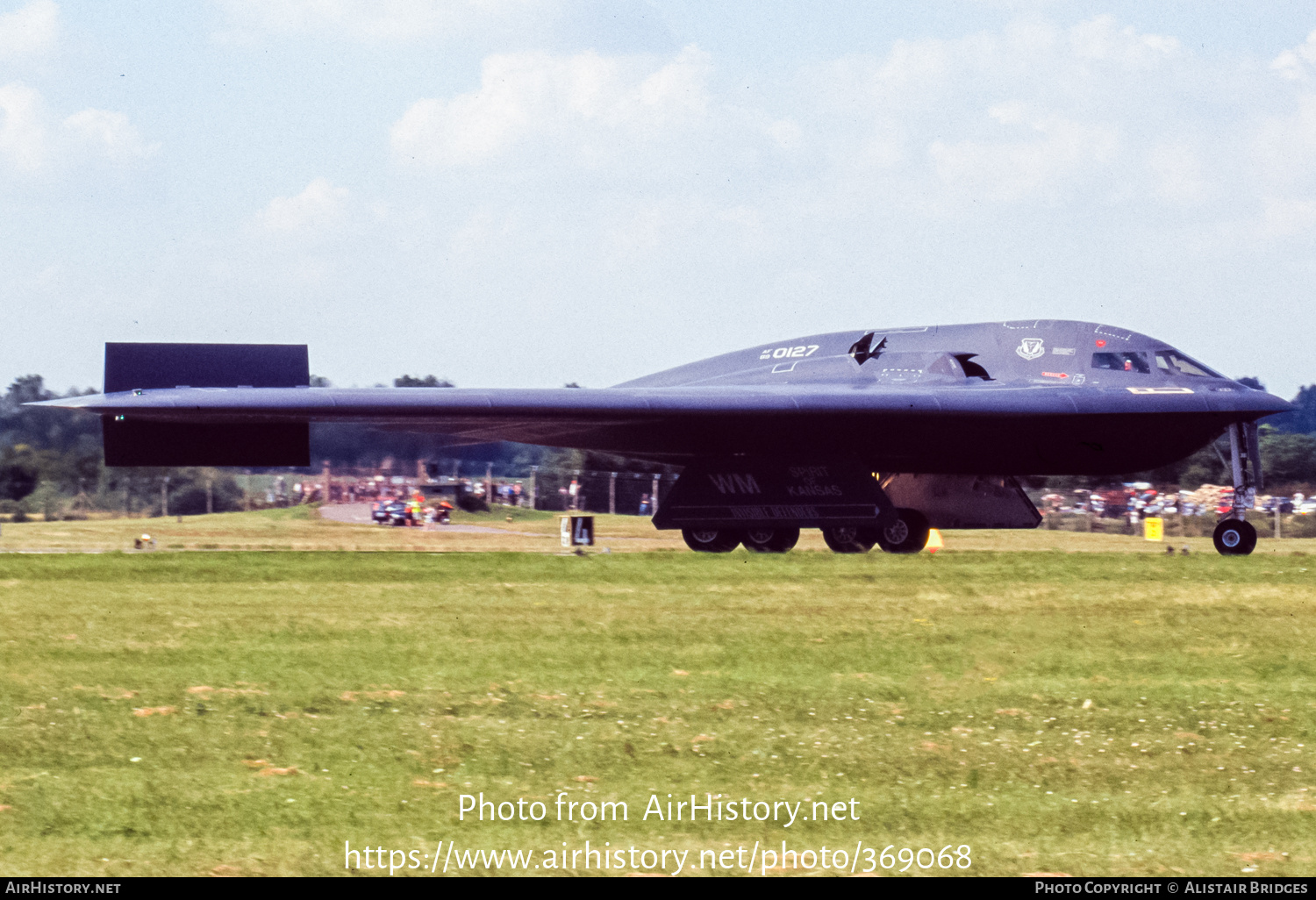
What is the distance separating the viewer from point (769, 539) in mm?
23047

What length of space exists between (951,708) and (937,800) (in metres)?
2.23

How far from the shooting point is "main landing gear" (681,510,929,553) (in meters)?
23.0

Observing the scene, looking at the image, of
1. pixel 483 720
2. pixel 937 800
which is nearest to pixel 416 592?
pixel 483 720

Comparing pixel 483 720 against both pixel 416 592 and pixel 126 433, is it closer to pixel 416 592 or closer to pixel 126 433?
pixel 416 592

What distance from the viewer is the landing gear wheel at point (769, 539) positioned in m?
23.0

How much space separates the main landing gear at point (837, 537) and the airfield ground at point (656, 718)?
22.9ft

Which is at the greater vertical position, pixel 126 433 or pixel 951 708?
pixel 126 433

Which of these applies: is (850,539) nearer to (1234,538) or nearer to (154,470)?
(1234,538)

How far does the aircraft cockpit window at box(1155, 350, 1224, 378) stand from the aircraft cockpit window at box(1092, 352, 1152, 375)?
0.22 meters

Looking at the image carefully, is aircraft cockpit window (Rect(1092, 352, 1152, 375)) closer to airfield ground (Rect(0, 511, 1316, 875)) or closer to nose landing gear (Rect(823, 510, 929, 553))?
nose landing gear (Rect(823, 510, 929, 553))

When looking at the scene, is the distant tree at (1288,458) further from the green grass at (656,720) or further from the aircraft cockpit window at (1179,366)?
the green grass at (656,720)

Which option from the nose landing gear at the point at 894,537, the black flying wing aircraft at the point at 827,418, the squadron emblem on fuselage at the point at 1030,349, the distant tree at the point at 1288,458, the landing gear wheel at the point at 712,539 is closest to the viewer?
the black flying wing aircraft at the point at 827,418

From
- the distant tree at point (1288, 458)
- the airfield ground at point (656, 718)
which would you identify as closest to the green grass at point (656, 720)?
the airfield ground at point (656, 718)
